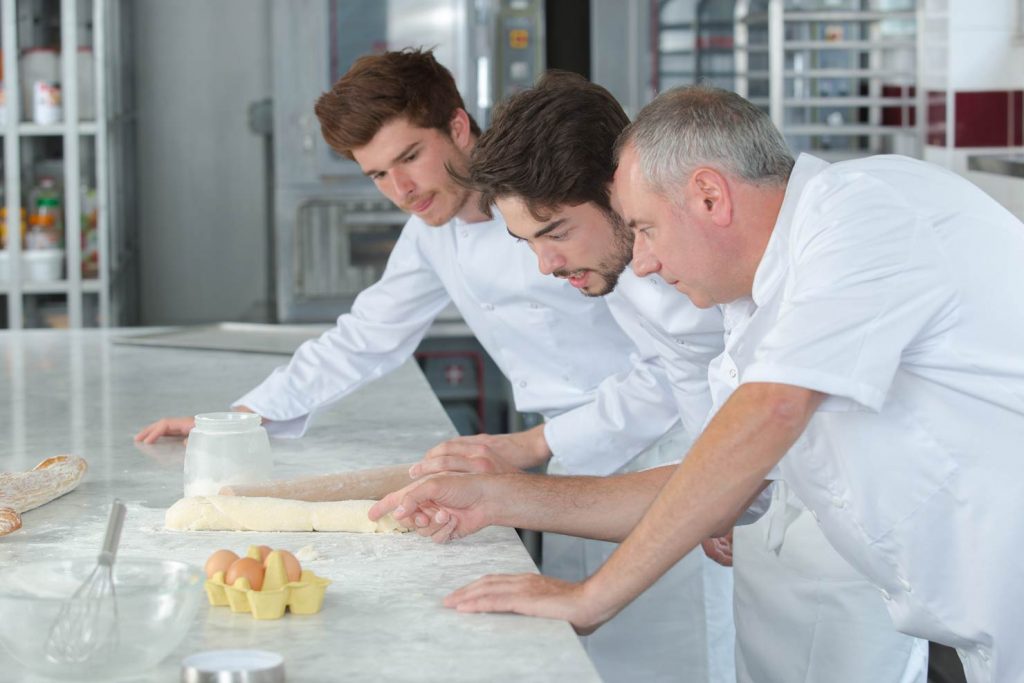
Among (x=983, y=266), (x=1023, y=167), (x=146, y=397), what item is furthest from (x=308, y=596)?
(x=1023, y=167)

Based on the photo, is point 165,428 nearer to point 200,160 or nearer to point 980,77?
point 980,77

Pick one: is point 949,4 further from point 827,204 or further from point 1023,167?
point 827,204

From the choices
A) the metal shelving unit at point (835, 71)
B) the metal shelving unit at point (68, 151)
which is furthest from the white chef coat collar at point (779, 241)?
the metal shelving unit at point (68, 151)

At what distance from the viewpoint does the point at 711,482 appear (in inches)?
50.3

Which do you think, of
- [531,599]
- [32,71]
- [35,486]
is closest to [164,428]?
[35,486]

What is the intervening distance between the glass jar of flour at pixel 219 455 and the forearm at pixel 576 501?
334 mm

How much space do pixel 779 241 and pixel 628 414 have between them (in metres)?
0.74

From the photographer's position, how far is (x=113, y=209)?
4520 millimetres

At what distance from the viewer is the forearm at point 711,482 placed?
4.12ft

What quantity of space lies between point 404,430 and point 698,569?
0.56m

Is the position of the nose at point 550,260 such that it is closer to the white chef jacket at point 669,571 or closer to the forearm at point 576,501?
the white chef jacket at point 669,571

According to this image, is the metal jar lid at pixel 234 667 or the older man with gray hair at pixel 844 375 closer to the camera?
the metal jar lid at pixel 234 667

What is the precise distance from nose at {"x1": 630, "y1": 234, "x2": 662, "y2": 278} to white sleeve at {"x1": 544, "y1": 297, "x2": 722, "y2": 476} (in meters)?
0.52

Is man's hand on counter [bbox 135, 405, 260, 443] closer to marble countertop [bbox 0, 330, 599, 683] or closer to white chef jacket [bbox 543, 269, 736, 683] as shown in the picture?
marble countertop [bbox 0, 330, 599, 683]
